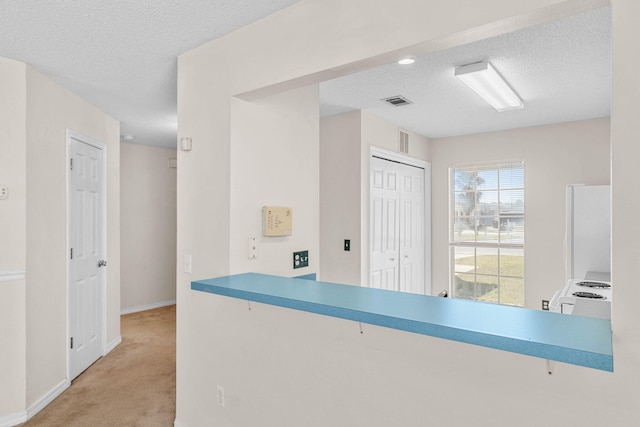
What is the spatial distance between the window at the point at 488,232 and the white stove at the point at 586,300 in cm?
168

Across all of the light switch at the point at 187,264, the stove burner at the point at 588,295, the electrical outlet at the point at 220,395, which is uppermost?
the light switch at the point at 187,264

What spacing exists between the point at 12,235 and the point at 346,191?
2.65 m

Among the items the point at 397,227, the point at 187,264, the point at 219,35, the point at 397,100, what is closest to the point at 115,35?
the point at 219,35

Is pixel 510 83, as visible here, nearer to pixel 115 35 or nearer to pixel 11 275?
pixel 115 35

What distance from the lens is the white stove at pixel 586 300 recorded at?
211 centimetres

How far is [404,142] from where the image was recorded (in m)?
4.62

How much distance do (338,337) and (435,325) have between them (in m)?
0.62

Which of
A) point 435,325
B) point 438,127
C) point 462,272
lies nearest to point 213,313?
point 435,325

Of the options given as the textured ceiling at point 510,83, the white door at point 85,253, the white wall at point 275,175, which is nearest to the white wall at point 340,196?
the textured ceiling at point 510,83

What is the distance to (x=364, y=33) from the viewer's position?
1699 millimetres

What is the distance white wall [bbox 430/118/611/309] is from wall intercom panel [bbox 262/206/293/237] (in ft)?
10.9

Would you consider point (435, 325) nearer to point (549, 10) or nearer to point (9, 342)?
point (549, 10)

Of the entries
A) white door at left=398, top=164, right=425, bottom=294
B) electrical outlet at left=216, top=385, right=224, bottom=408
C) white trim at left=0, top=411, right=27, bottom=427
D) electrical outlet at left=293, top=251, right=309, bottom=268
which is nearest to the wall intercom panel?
electrical outlet at left=293, top=251, right=309, bottom=268

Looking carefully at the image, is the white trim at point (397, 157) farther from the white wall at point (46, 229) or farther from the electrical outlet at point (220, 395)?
the white wall at point (46, 229)
